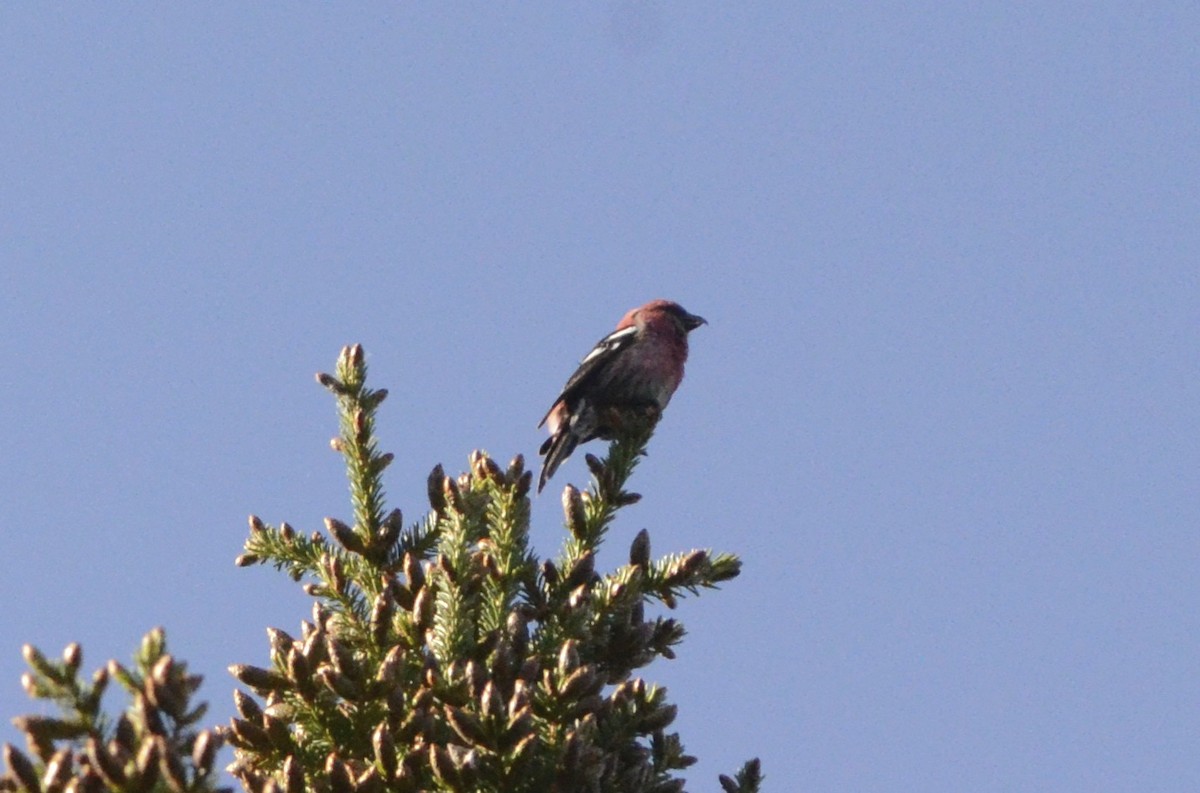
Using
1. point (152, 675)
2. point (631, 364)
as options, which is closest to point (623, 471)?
point (152, 675)

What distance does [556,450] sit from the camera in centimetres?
784

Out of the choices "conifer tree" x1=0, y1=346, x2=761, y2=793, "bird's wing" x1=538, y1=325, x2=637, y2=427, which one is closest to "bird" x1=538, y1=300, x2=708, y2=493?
"bird's wing" x1=538, y1=325, x2=637, y2=427

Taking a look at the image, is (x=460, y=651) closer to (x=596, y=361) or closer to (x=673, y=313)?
(x=596, y=361)

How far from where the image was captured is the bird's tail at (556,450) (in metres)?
7.82

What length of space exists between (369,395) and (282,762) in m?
1.19

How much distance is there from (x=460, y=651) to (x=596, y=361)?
4740mm

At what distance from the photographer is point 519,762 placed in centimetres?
317

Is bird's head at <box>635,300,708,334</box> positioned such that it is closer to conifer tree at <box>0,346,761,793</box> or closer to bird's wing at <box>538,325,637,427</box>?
bird's wing at <box>538,325,637,427</box>

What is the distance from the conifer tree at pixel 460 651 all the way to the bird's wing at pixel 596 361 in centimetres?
365

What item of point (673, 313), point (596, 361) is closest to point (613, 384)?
point (596, 361)

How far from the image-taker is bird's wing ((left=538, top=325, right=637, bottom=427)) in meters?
8.11

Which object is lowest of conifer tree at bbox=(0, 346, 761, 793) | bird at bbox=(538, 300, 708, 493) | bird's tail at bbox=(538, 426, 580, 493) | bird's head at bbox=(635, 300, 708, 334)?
conifer tree at bbox=(0, 346, 761, 793)

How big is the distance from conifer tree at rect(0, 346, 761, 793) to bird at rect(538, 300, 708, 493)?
3378 mm

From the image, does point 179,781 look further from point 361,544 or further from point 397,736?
point 361,544
